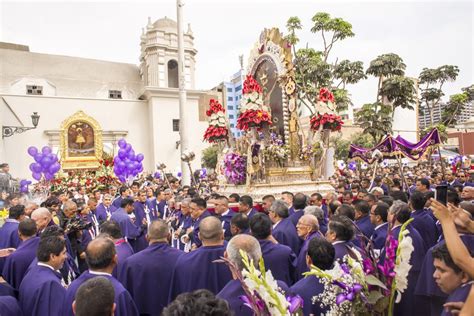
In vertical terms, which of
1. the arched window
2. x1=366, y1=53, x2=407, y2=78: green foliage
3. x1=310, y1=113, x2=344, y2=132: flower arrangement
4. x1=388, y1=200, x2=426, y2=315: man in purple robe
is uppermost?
the arched window

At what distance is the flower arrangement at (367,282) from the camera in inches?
94.3

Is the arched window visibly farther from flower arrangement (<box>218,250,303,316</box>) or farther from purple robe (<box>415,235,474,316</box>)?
flower arrangement (<box>218,250,303,316</box>)

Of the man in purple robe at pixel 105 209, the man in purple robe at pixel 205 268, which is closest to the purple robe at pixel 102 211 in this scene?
the man in purple robe at pixel 105 209

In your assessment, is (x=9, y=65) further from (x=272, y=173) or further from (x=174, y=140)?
(x=272, y=173)

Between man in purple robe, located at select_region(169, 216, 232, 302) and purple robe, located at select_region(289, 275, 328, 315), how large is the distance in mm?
957

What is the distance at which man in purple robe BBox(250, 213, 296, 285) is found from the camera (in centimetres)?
407

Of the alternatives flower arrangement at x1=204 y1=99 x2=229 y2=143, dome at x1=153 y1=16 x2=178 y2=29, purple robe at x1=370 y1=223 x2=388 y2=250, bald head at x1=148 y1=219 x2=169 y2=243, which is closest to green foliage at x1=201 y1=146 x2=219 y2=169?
dome at x1=153 y1=16 x2=178 y2=29

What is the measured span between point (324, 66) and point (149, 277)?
2039 cm

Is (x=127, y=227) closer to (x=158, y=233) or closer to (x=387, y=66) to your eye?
(x=158, y=233)

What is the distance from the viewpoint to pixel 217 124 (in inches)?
446

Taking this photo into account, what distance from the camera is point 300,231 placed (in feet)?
14.9

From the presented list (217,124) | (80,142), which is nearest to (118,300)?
(217,124)

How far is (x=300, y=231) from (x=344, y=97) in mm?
19198

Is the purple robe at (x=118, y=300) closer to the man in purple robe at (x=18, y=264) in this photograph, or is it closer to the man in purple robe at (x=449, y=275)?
the man in purple robe at (x=18, y=264)
